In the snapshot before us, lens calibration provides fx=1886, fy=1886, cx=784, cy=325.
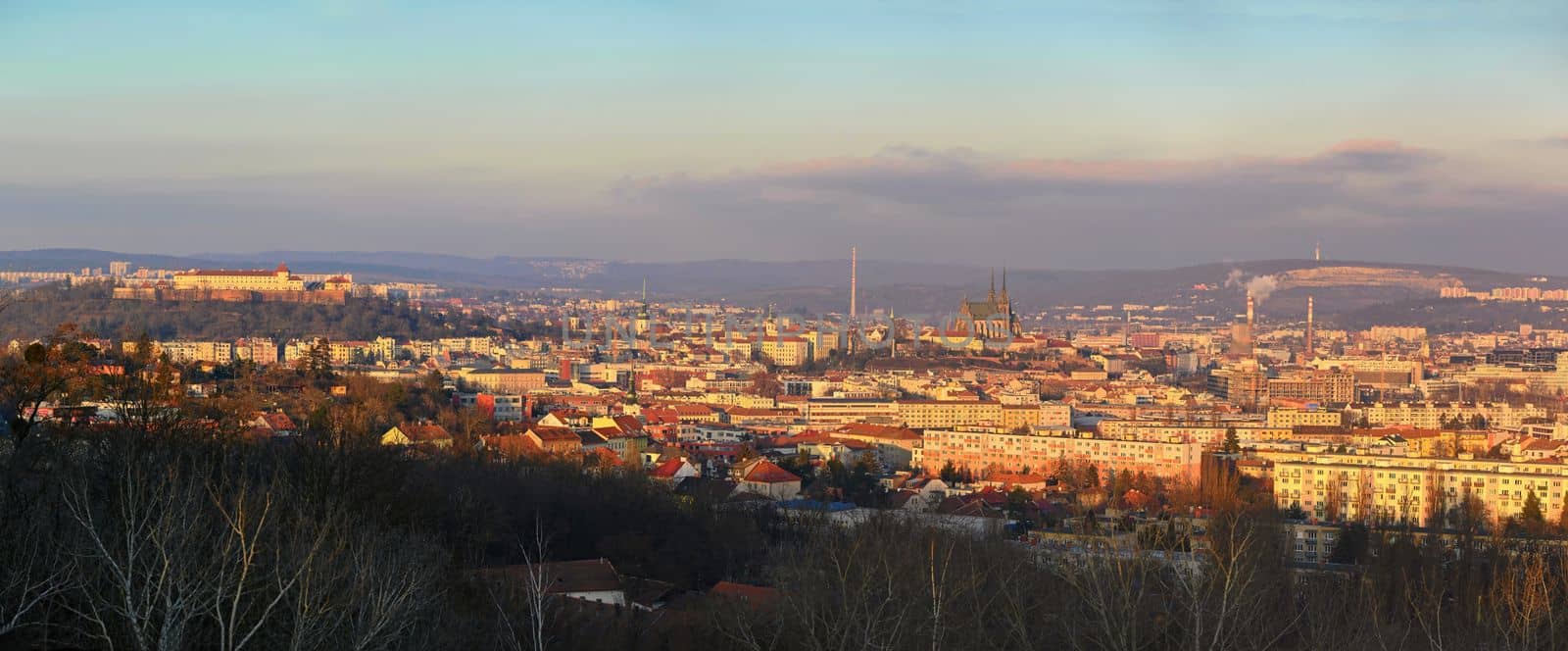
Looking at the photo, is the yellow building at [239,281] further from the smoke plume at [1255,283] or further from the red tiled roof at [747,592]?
the smoke plume at [1255,283]

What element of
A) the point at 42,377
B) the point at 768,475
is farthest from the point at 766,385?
the point at 42,377

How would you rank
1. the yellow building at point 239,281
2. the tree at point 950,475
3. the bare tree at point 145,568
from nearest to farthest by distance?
the bare tree at point 145,568 → the tree at point 950,475 → the yellow building at point 239,281

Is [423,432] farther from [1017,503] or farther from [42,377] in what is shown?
[42,377]

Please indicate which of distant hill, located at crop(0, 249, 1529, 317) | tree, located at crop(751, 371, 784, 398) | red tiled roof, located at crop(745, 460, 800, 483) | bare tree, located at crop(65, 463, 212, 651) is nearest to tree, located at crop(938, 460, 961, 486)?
red tiled roof, located at crop(745, 460, 800, 483)

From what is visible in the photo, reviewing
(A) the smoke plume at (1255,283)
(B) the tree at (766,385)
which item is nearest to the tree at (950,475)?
(B) the tree at (766,385)

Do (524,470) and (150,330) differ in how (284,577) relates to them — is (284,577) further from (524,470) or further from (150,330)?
(150,330)

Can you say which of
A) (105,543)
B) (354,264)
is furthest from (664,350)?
(354,264)
